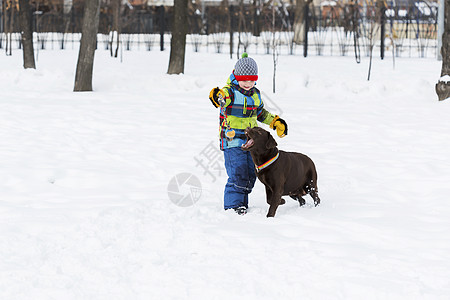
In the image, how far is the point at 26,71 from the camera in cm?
1473

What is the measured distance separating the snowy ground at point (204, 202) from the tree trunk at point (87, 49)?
459mm

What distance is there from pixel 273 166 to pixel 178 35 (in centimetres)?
1019

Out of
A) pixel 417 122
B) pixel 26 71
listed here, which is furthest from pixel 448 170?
pixel 26 71

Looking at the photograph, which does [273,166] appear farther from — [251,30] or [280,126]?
[251,30]

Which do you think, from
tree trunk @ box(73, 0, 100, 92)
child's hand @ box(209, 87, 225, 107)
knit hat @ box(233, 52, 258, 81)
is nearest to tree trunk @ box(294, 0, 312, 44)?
tree trunk @ box(73, 0, 100, 92)

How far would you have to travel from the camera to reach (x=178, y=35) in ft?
49.1

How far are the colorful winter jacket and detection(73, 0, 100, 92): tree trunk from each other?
27.3 ft

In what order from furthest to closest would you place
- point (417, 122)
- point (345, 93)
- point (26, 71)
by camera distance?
point (26, 71), point (345, 93), point (417, 122)

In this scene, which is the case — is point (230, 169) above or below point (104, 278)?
above

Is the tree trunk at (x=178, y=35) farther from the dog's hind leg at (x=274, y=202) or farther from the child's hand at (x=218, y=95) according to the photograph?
the dog's hind leg at (x=274, y=202)

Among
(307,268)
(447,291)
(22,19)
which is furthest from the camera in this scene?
(22,19)

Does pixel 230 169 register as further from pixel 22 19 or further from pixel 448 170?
pixel 22 19

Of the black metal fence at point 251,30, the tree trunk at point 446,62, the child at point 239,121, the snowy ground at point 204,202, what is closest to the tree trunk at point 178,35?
the snowy ground at point 204,202

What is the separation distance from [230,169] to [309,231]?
1039mm
